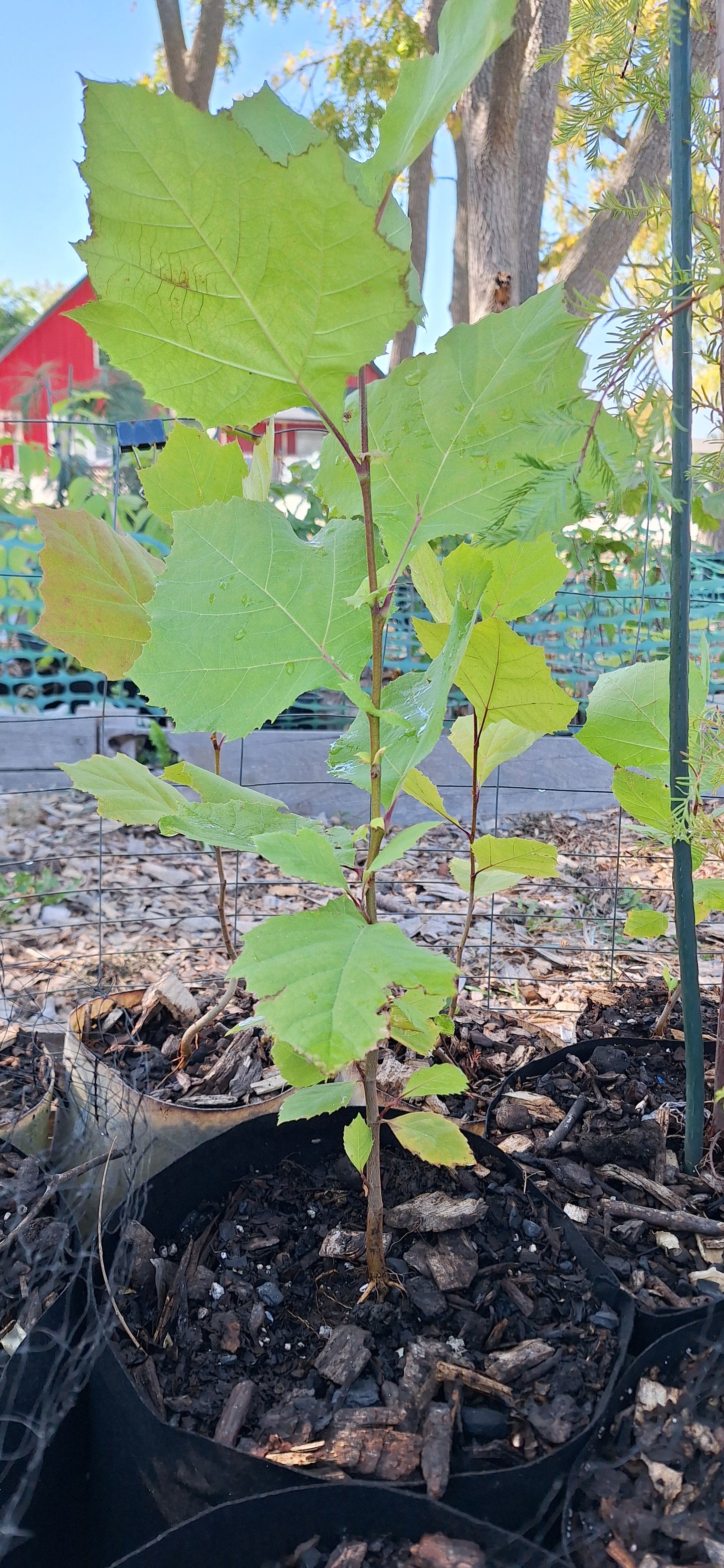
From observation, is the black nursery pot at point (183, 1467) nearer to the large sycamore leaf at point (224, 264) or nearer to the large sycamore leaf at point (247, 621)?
the large sycamore leaf at point (247, 621)

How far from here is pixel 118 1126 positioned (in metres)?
1.05

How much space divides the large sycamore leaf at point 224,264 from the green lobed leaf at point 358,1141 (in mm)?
541

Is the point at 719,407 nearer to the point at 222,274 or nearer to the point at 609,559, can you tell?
the point at 222,274

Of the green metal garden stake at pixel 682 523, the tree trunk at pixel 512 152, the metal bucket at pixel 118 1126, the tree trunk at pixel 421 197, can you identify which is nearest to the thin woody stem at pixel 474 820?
the green metal garden stake at pixel 682 523

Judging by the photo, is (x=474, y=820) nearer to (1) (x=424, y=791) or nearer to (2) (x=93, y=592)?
(1) (x=424, y=791)

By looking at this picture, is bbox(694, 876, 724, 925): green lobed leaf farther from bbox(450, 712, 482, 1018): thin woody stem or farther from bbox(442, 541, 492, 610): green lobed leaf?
bbox(442, 541, 492, 610): green lobed leaf

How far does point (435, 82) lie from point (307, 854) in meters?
0.47

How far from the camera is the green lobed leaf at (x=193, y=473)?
0.83 m

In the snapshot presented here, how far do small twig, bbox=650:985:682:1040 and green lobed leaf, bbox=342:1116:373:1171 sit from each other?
0.57 m

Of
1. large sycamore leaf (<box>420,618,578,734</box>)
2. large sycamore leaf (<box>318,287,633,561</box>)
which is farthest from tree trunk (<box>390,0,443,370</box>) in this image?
large sycamore leaf (<box>318,287,633,561</box>)

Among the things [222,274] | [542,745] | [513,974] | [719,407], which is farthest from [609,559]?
[222,274]

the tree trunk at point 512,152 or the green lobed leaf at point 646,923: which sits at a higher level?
the tree trunk at point 512,152

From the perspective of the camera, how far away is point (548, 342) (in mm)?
608

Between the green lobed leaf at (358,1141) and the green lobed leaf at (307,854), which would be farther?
the green lobed leaf at (358,1141)
